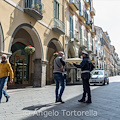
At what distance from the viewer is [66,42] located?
1659 centimetres

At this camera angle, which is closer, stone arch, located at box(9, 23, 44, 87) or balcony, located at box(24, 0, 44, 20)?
balcony, located at box(24, 0, 44, 20)

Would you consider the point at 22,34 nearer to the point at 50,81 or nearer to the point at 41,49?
the point at 41,49

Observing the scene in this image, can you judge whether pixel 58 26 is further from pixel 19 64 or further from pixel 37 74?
pixel 37 74

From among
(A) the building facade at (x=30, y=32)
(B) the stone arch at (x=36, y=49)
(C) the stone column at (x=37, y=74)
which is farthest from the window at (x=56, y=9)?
(C) the stone column at (x=37, y=74)

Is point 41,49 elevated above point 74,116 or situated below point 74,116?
above

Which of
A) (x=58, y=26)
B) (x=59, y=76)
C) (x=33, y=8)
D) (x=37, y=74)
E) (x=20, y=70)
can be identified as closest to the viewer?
(x=59, y=76)

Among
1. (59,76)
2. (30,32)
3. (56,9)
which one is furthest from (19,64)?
(59,76)

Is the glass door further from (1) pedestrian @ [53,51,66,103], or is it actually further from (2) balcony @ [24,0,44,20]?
(1) pedestrian @ [53,51,66,103]

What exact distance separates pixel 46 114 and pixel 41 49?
8.56m

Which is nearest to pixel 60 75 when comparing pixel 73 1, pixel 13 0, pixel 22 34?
pixel 13 0

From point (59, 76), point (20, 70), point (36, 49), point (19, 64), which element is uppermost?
point (36, 49)

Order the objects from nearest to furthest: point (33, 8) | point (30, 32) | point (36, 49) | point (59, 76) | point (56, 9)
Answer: point (59, 76)
point (33, 8)
point (30, 32)
point (36, 49)
point (56, 9)

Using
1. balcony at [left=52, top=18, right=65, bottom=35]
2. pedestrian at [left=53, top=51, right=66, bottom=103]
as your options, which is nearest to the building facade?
balcony at [left=52, top=18, right=65, bottom=35]

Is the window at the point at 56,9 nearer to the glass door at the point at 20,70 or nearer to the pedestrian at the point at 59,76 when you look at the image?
the glass door at the point at 20,70
